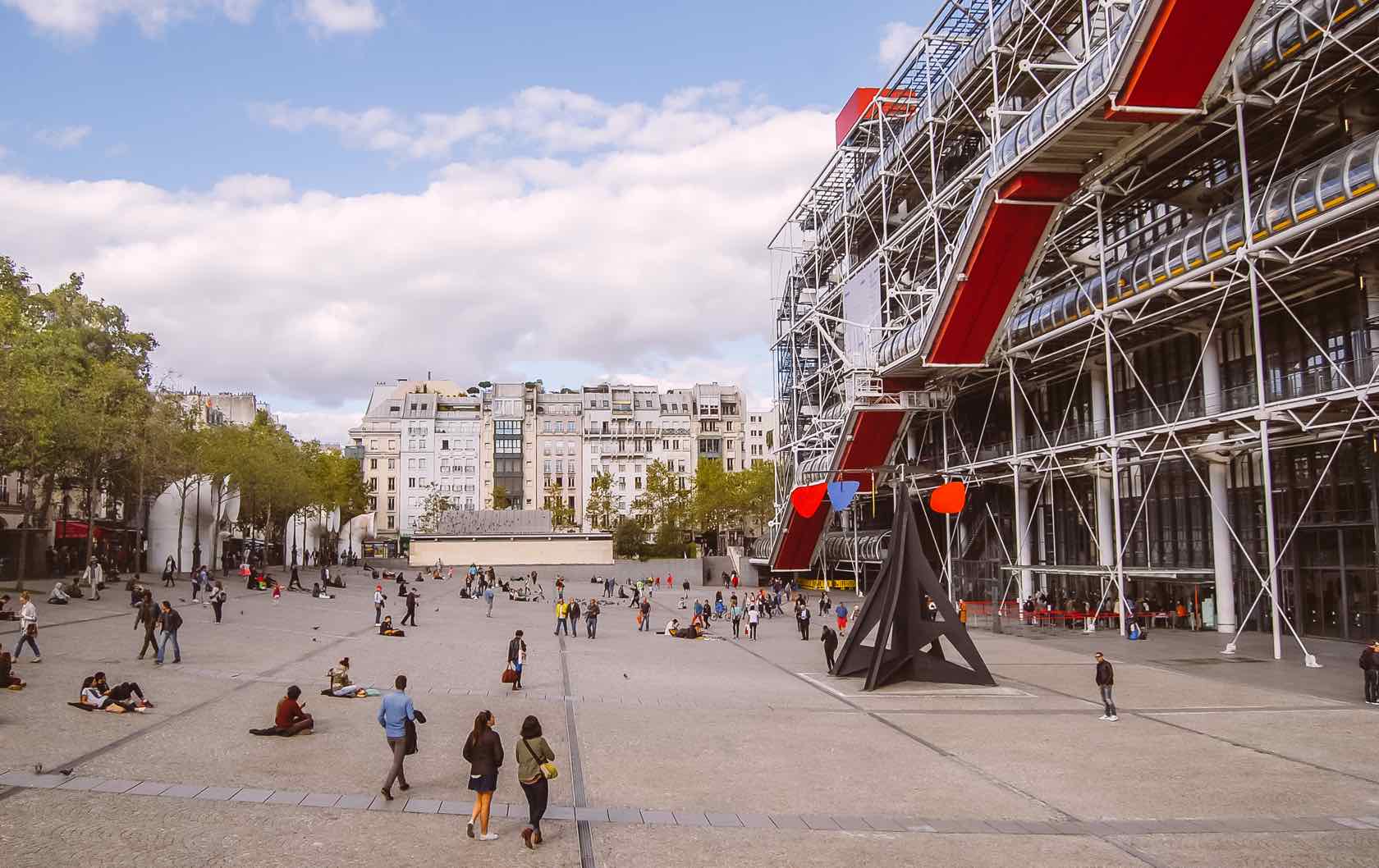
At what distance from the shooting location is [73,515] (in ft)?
225

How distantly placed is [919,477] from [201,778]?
41.4 meters

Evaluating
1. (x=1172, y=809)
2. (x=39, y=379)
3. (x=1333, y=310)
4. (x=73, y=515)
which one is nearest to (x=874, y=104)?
(x=1333, y=310)

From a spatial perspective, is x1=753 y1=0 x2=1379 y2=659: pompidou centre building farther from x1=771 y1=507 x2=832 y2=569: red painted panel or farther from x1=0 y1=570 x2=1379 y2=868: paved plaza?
x1=0 y1=570 x2=1379 y2=868: paved plaza

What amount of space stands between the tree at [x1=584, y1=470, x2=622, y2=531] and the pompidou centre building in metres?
48.8

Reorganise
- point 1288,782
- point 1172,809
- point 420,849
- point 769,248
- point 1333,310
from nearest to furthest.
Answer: point 420,849 < point 1172,809 < point 1288,782 < point 1333,310 < point 769,248

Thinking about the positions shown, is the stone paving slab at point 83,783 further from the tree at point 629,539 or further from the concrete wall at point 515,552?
the tree at point 629,539

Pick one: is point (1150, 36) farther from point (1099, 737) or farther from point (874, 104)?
point (874, 104)

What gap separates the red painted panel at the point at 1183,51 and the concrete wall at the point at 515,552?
60468 millimetres

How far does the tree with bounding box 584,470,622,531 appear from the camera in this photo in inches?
3907

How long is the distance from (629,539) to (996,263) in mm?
60506

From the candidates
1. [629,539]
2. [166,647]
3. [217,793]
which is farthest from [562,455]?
[217,793]

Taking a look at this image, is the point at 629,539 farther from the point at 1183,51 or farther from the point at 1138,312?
the point at 1183,51

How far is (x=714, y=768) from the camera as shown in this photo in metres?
13.4

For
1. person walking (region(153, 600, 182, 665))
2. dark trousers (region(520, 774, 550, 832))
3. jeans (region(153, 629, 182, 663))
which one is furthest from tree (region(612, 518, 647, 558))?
dark trousers (region(520, 774, 550, 832))
